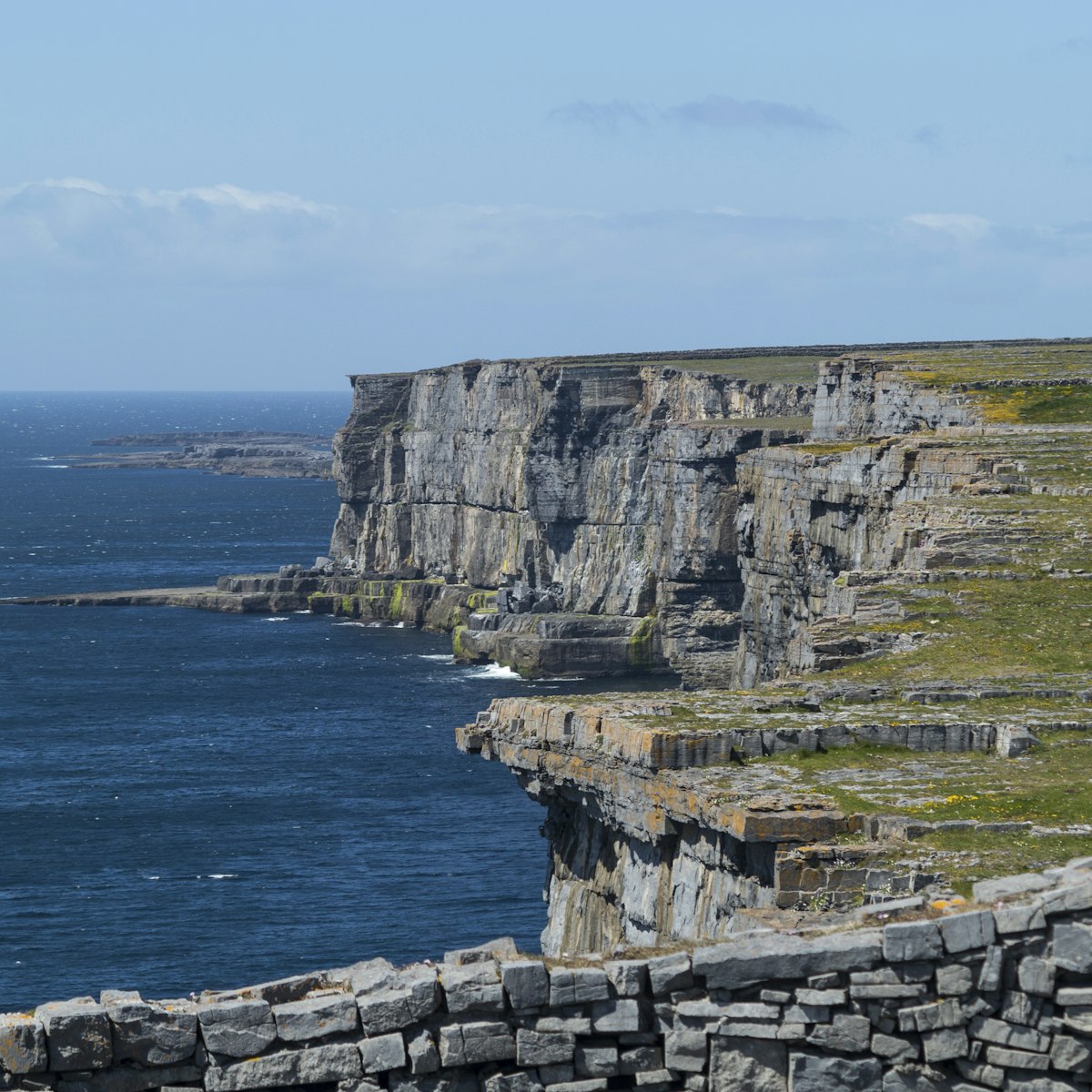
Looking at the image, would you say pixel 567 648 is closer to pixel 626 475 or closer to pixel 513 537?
pixel 626 475

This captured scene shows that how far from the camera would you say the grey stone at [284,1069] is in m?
19.2

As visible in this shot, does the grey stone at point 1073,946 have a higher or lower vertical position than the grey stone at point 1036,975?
higher

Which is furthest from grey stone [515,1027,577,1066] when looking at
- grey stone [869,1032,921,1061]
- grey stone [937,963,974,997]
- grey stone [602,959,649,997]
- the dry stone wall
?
grey stone [937,963,974,997]

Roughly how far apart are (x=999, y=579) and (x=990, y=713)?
643 inches

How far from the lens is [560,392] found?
188 metres

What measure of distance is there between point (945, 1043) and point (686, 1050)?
7.62 feet

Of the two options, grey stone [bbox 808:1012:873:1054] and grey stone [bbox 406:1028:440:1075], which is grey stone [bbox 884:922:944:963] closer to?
grey stone [bbox 808:1012:873:1054]

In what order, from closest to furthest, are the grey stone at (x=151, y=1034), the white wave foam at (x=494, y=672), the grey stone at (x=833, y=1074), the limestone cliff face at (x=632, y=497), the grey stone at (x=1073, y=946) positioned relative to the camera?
the grey stone at (x=1073, y=946), the grey stone at (x=151, y=1034), the grey stone at (x=833, y=1074), the white wave foam at (x=494, y=672), the limestone cliff face at (x=632, y=497)

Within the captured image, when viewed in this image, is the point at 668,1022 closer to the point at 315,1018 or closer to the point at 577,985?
the point at 577,985

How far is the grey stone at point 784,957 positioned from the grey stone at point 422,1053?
8.08 ft

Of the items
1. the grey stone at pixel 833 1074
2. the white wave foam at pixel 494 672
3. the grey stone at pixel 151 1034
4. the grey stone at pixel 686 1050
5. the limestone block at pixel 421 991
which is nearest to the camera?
the grey stone at pixel 151 1034

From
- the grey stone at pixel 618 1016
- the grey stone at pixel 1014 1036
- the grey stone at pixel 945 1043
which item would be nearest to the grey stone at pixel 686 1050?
the grey stone at pixel 618 1016

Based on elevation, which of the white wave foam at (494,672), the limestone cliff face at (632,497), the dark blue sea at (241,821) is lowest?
the white wave foam at (494,672)

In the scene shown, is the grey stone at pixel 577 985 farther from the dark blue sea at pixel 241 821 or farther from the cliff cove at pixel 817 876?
the dark blue sea at pixel 241 821
